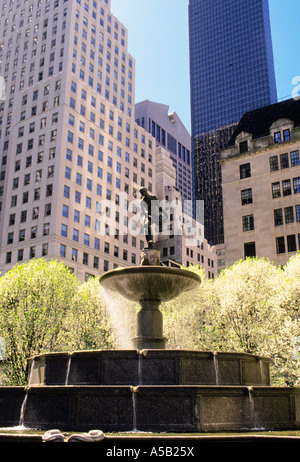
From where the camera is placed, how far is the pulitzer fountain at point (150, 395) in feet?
38.9

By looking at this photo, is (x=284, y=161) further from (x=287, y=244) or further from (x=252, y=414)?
(x=252, y=414)

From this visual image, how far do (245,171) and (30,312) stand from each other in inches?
1460

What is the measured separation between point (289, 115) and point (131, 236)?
44.6 m

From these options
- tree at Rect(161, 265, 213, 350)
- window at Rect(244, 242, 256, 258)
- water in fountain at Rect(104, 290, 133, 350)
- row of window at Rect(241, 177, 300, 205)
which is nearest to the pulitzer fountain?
water in fountain at Rect(104, 290, 133, 350)

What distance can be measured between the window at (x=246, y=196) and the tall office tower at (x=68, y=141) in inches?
1302

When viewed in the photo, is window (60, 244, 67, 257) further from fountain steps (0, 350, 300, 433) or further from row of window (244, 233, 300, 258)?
fountain steps (0, 350, 300, 433)

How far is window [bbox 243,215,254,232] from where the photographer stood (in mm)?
56844

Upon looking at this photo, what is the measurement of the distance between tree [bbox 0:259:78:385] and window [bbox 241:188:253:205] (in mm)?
29018

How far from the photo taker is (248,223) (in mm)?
57188

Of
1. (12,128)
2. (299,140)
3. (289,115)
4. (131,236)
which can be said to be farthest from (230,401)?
(12,128)

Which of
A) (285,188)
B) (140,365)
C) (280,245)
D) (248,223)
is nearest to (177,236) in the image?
(248,223)

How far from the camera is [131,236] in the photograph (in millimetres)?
95938

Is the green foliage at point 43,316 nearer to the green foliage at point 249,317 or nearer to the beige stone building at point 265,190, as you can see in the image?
the green foliage at point 249,317
